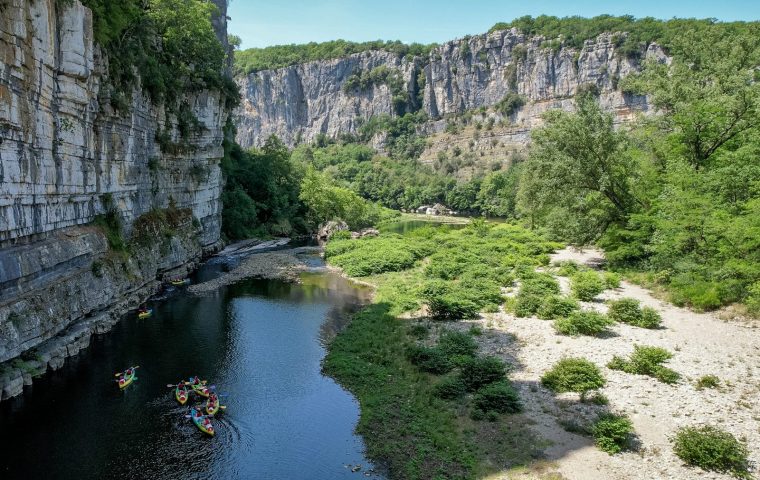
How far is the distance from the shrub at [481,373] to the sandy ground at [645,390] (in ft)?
2.47

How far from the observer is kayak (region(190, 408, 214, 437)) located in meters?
17.8

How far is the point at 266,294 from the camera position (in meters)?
37.5

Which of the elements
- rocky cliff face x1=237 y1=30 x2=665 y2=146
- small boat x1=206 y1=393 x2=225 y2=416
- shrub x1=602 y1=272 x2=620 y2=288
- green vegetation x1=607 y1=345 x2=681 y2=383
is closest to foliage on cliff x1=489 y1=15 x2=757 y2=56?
rocky cliff face x1=237 y1=30 x2=665 y2=146

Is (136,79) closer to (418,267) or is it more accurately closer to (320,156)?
(418,267)

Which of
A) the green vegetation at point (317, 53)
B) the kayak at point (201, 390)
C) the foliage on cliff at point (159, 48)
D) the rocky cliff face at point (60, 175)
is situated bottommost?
the kayak at point (201, 390)

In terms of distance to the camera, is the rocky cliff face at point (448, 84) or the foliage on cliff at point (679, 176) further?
the rocky cliff face at point (448, 84)

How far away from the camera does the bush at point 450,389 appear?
19891 millimetres

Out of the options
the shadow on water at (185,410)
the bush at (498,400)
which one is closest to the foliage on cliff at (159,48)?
the shadow on water at (185,410)

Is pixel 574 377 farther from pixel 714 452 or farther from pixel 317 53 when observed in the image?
pixel 317 53

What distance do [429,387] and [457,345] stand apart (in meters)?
3.61

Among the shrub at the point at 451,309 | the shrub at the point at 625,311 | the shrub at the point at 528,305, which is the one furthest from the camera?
the shrub at the point at 451,309

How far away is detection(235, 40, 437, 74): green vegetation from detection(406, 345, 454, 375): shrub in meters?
171

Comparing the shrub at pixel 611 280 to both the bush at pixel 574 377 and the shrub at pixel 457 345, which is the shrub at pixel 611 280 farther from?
the bush at pixel 574 377

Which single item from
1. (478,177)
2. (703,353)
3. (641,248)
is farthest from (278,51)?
(703,353)
